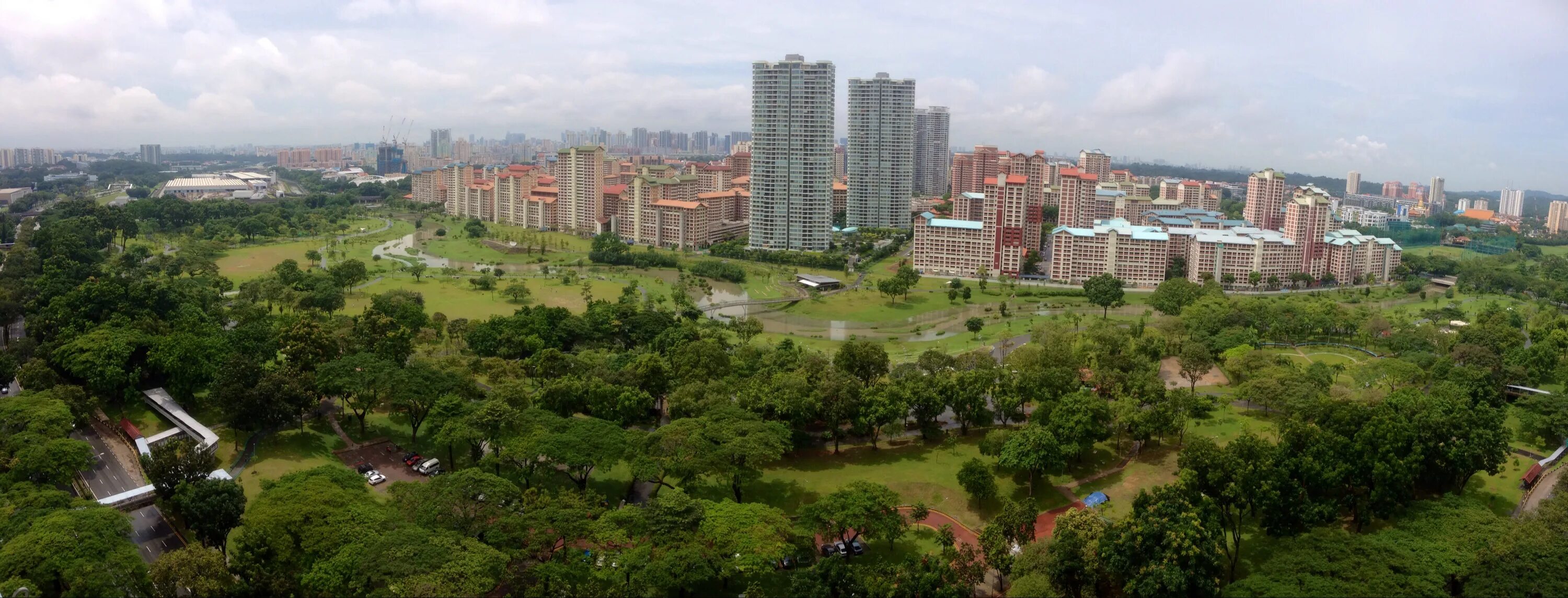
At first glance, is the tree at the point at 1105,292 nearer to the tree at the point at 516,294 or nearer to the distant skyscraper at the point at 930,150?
the tree at the point at 516,294

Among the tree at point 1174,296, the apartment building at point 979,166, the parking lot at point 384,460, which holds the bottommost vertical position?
the parking lot at point 384,460

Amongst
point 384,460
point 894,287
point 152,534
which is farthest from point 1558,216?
point 152,534

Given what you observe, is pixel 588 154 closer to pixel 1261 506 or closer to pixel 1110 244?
pixel 1110 244

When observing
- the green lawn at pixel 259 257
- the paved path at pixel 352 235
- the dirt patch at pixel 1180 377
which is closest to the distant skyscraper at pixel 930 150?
the paved path at pixel 352 235

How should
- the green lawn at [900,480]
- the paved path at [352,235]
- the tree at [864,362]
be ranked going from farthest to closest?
the paved path at [352,235], the tree at [864,362], the green lawn at [900,480]

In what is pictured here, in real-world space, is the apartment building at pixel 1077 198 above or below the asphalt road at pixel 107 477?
above

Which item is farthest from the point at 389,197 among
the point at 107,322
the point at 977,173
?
the point at 107,322
